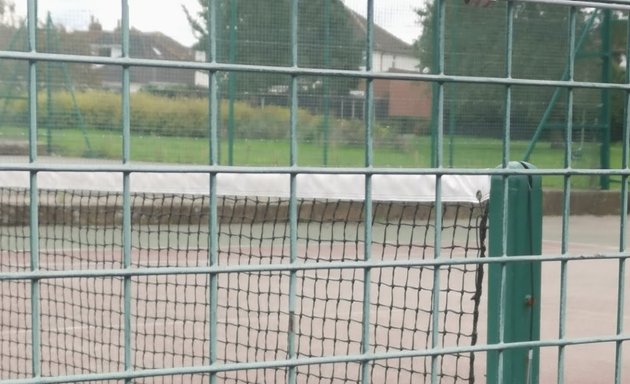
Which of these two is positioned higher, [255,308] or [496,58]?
[496,58]

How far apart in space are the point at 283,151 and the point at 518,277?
8.57m

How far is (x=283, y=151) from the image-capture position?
422 inches

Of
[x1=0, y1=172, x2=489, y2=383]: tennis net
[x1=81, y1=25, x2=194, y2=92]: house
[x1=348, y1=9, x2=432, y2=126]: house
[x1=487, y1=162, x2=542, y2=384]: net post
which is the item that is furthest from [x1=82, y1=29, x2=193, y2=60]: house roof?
[x1=487, y1=162, x2=542, y2=384]: net post

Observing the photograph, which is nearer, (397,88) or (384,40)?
(397,88)

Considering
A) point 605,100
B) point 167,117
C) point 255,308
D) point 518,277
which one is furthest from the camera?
point 605,100

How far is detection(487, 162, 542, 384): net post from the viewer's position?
218cm

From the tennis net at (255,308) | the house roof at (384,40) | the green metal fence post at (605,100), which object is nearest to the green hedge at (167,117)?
the house roof at (384,40)

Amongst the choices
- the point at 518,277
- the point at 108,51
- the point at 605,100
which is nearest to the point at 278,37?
the point at 108,51

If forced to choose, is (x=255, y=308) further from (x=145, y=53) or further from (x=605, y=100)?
(x=605, y=100)

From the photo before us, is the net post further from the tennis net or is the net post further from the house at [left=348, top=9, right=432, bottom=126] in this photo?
the house at [left=348, top=9, right=432, bottom=126]

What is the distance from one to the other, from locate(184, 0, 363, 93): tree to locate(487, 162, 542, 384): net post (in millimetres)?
8598

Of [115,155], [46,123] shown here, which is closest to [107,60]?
[115,155]

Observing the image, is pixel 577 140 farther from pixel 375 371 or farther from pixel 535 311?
pixel 535 311

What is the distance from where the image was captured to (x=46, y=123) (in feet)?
35.0
